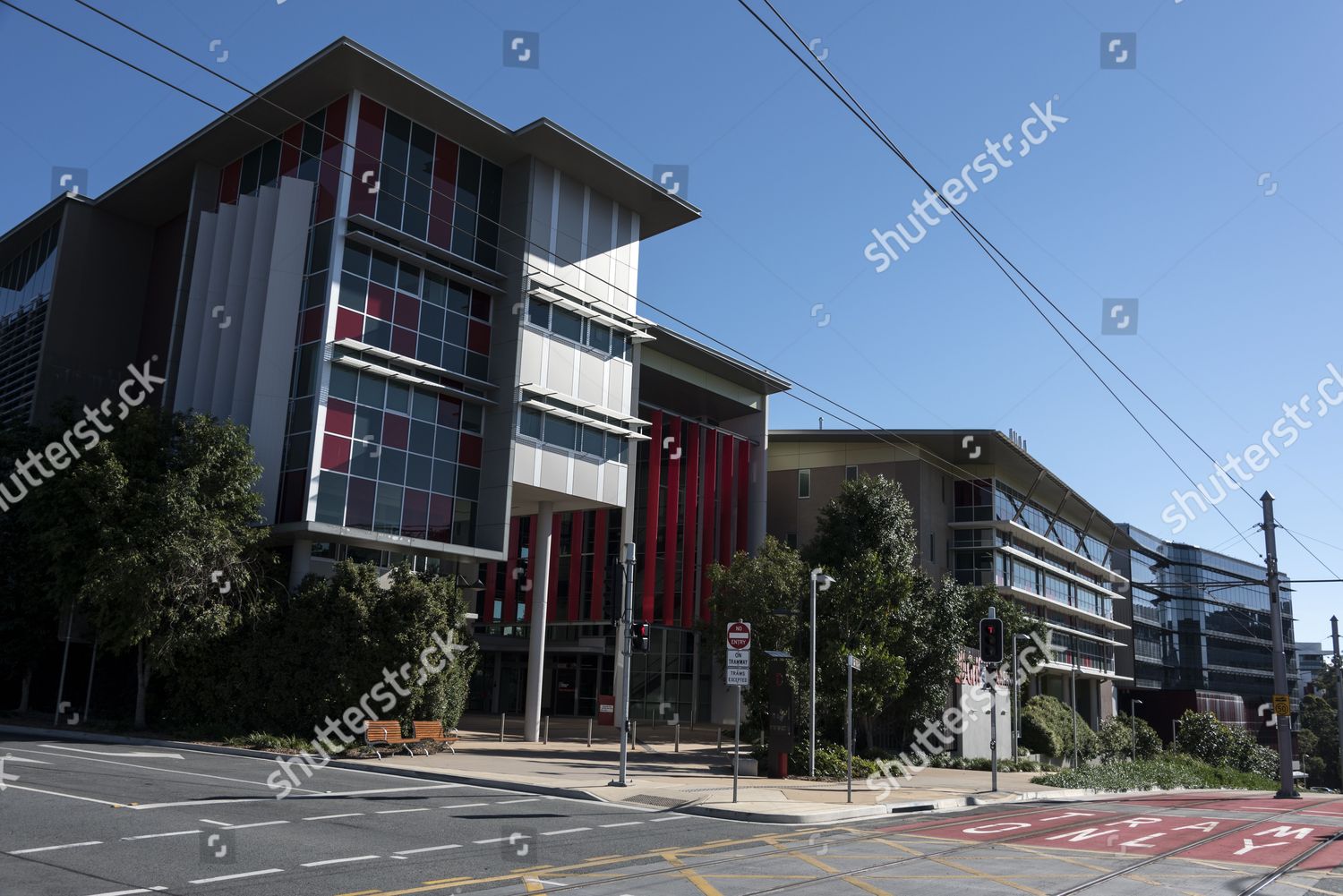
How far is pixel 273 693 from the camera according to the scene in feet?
91.0

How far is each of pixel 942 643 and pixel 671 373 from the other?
860 inches

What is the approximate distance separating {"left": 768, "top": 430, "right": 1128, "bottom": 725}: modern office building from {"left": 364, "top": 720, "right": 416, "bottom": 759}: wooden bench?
3502 cm

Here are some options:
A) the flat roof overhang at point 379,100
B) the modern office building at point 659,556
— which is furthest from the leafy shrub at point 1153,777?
the flat roof overhang at point 379,100

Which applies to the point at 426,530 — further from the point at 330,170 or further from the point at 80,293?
the point at 80,293

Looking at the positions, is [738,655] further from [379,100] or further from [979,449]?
[979,449]

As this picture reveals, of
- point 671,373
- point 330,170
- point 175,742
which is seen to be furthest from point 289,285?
point 671,373

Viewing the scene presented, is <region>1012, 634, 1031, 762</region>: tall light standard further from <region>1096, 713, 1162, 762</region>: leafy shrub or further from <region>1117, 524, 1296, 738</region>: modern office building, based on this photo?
<region>1117, 524, 1296, 738</region>: modern office building

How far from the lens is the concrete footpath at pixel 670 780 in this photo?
18922mm

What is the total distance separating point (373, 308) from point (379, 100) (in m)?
6.78

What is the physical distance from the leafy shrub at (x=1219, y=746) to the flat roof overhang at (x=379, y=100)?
150 ft

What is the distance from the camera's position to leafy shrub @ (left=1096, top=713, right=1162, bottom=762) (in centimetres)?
5731

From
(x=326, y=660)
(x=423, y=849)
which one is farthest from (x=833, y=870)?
(x=326, y=660)

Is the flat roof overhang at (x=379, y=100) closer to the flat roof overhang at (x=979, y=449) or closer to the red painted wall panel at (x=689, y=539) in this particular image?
the red painted wall panel at (x=689, y=539)

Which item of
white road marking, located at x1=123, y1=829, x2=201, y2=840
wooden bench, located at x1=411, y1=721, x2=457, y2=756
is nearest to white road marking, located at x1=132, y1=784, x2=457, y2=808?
white road marking, located at x1=123, y1=829, x2=201, y2=840
